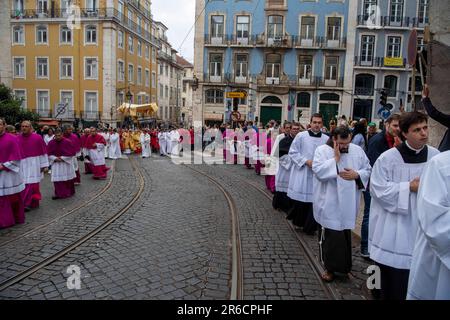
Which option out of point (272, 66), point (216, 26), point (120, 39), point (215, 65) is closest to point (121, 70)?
point (120, 39)

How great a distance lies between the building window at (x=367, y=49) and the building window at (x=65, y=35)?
29979mm

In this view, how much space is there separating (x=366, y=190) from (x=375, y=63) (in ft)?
108

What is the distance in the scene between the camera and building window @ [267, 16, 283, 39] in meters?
35.3

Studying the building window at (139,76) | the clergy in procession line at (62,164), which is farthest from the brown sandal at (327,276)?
the building window at (139,76)

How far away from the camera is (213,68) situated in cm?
3616

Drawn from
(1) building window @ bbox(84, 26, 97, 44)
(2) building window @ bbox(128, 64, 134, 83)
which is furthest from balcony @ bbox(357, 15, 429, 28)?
(1) building window @ bbox(84, 26, 97, 44)

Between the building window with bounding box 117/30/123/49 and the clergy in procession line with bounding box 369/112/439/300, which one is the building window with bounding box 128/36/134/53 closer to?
the building window with bounding box 117/30/123/49

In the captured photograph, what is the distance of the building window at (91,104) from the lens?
38.9 metres

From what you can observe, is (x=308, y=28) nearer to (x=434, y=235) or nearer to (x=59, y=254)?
(x=59, y=254)

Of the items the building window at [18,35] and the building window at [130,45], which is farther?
the building window at [130,45]

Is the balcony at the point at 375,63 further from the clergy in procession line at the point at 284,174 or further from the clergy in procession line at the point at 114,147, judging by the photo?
the clergy in procession line at the point at 284,174
